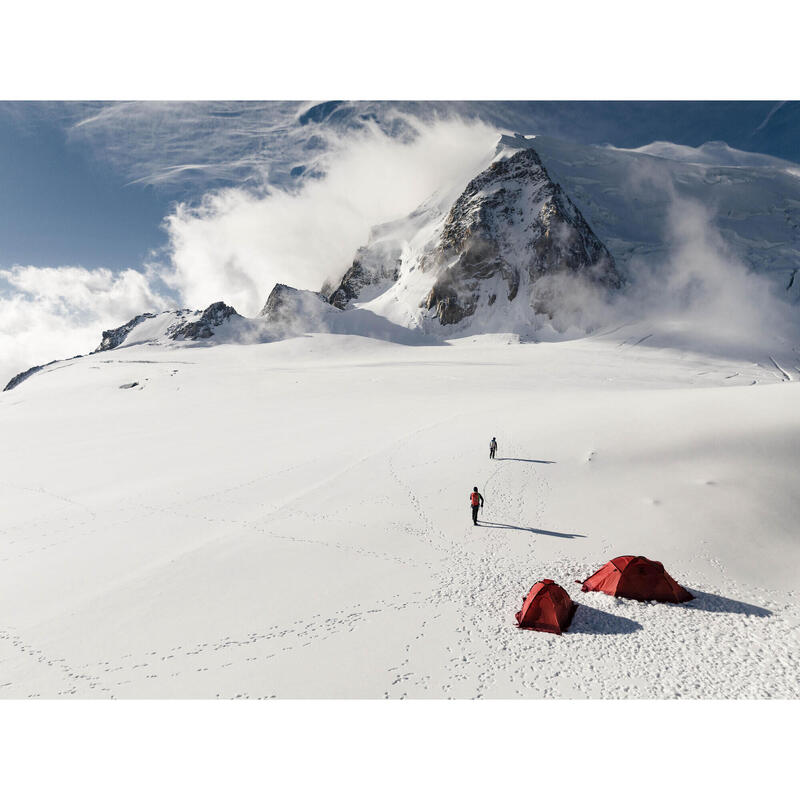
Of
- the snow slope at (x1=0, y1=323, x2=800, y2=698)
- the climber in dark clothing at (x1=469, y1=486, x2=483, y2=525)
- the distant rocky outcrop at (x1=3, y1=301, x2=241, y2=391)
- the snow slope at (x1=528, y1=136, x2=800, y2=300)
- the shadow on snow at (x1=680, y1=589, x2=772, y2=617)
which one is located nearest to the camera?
the snow slope at (x1=0, y1=323, x2=800, y2=698)

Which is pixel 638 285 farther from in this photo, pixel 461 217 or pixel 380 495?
pixel 380 495

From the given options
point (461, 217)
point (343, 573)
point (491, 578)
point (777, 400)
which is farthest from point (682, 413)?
point (461, 217)

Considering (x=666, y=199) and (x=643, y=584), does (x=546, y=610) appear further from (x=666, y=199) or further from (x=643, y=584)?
(x=666, y=199)

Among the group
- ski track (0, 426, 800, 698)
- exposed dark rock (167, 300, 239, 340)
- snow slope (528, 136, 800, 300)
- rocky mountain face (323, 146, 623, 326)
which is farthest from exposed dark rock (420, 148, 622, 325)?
ski track (0, 426, 800, 698)

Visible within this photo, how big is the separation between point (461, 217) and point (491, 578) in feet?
407

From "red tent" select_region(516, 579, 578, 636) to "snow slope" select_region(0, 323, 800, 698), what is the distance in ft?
0.94

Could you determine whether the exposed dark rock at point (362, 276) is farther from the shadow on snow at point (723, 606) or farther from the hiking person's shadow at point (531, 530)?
the shadow on snow at point (723, 606)

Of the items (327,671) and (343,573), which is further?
(343,573)

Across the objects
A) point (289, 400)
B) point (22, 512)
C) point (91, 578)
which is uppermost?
point (91, 578)

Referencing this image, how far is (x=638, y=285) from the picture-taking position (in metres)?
106

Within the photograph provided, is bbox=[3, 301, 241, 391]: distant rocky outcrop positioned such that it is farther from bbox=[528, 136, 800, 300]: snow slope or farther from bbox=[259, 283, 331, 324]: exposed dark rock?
bbox=[528, 136, 800, 300]: snow slope

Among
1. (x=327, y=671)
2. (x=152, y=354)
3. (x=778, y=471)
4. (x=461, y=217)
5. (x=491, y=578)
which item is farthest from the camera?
(x=461, y=217)

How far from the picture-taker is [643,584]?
996cm

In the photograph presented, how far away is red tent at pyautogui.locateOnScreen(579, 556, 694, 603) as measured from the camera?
994 cm
